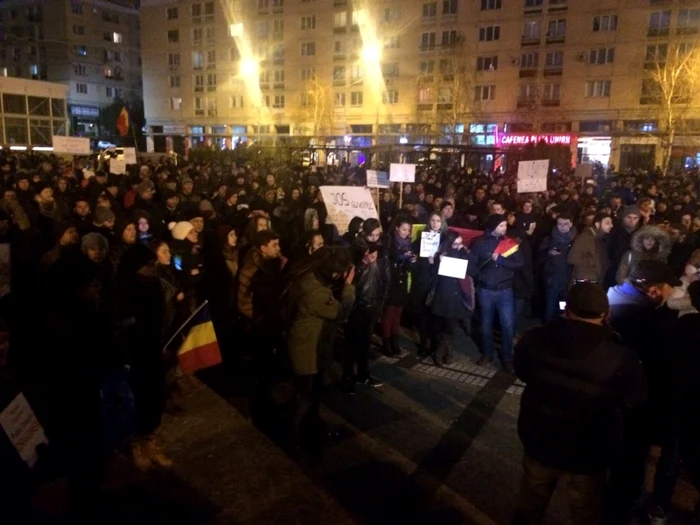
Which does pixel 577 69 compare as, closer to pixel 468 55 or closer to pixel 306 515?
pixel 468 55

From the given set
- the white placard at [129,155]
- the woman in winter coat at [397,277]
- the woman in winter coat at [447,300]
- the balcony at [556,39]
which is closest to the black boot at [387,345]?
the woman in winter coat at [397,277]

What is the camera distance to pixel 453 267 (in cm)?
666

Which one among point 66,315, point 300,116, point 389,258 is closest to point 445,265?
point 389,258

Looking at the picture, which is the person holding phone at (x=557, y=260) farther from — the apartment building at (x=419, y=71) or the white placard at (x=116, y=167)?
the apartment building at (x=419, y=71)

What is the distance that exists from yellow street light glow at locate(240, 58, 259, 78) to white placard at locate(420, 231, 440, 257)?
5657 cm

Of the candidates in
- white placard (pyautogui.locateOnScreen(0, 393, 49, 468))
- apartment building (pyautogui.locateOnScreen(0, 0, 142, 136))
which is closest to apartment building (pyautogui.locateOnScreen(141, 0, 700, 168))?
apartment building (pyautogui.locateOnScreen(0, 0, 142, 136))

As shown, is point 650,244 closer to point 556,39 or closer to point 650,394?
point 650,394

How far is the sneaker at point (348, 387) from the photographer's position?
5.99 meters

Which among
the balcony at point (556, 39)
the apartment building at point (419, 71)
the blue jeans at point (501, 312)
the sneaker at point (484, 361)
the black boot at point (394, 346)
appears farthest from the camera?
the balcony at point (556, 39)

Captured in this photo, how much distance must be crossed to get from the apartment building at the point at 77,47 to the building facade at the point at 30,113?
116ft

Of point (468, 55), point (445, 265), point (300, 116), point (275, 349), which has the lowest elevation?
point (275, 349)

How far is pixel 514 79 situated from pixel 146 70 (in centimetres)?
4149

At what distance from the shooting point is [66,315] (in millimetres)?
3854

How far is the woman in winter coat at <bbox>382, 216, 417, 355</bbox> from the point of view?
22.6 feet
